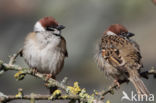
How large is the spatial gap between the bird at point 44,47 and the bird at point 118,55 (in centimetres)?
36

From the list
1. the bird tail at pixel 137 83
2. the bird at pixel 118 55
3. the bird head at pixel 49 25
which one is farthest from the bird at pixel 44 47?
the bird tail at pixel 137 83

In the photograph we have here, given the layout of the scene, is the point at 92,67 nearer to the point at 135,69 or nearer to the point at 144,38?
the point at 144,38

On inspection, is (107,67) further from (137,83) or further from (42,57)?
(42,57)

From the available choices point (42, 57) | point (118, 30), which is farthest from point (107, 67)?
point (42, 57)

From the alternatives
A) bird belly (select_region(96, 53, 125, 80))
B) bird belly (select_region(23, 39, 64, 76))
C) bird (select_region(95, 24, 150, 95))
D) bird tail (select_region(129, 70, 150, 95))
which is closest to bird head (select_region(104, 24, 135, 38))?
bird (select_region(95, 24, 150, 95))

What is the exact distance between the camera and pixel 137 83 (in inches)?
152

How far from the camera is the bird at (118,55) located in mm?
4043

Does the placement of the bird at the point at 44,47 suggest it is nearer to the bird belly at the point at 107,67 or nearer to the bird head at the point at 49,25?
the bird head at the point at 49,25

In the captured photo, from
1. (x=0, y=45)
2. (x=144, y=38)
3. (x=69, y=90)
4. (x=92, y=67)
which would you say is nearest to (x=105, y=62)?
(x=69, y=90)

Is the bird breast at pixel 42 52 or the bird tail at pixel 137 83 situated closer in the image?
the bird tail at pixel 137 83

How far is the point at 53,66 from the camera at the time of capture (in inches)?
170

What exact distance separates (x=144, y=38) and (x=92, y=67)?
2136 millimetres

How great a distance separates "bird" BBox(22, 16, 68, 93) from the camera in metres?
4.16

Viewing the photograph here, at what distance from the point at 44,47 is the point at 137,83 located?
0.86 metres
